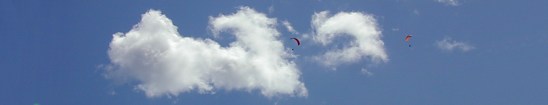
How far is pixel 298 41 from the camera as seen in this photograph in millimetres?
108688

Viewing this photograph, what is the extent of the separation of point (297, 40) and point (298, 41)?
2.55 feet

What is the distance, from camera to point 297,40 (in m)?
109
